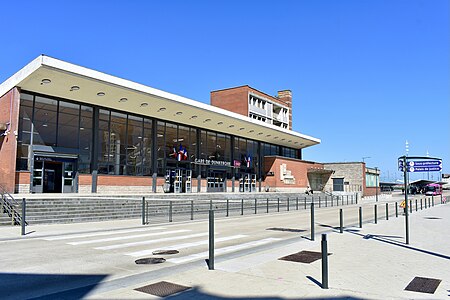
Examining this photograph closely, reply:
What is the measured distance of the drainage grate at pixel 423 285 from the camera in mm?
5961

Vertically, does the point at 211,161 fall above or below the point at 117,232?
above

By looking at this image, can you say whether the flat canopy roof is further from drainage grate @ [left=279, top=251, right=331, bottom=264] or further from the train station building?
drainage grate @ [left=279, top=251, right=331, bottom=264]

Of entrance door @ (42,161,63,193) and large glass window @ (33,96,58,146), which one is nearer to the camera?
large glass window @ (33,96,58,146)

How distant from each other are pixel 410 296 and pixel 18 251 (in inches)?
361

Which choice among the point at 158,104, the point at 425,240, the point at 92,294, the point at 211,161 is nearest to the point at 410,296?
the point at 92,294

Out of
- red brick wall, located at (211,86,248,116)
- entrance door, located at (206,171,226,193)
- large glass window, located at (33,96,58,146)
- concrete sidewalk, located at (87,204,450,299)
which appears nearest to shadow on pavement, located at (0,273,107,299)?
concrete sidewalk, located at (87,204,450,299)

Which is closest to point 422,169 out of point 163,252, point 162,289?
point 163,252

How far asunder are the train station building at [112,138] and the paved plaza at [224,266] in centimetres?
1487

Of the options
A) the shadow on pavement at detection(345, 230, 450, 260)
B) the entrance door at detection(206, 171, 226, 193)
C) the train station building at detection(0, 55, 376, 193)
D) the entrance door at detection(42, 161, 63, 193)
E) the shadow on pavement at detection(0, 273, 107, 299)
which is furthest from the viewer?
the entrance door at detection(206, 171, 226, 193)

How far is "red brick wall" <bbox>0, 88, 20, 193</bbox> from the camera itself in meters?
25.2

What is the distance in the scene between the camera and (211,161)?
141 feet

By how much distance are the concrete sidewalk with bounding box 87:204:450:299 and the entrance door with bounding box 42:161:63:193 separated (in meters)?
23.2

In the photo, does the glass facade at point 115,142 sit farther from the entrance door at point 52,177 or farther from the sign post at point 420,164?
the sign post at point 420,164

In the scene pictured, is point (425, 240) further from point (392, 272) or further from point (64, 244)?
point (64, 244)
